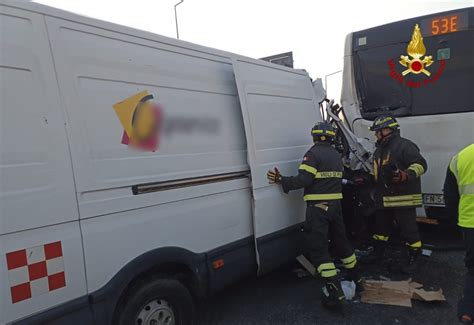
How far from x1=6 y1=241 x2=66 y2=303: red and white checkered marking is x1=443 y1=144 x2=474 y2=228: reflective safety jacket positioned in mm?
2809

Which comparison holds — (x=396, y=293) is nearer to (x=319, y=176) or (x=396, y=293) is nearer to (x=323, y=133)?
(x=319, y=176)

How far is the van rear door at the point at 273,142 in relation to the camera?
3424 millimetres

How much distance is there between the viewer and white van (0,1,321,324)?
6.60ft

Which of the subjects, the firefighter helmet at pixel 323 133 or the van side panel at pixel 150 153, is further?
the firefighter helmet at pixel 323 133

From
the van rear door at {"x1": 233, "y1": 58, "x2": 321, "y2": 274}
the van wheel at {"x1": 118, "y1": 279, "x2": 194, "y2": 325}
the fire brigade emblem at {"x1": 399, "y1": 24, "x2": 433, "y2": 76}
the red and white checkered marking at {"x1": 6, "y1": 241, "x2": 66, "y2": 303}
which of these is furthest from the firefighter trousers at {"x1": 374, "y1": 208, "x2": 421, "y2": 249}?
the red and white checkered marking at {"x1": 6, "y1": 241, "x2": 66, "y2": 303}

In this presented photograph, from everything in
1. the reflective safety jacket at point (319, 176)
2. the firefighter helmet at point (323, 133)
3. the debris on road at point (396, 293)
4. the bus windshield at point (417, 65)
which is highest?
the bus windshield at point (417, 65)

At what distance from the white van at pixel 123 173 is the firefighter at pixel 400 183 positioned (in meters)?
1.51

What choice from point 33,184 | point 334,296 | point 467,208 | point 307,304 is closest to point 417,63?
point 467,208

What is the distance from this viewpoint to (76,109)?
7.38 ft

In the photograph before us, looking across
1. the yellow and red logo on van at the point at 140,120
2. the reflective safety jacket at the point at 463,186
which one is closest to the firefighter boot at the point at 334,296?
the reflective safety jacket at the point at 463,186

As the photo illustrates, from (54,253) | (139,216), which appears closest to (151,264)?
(139,216)

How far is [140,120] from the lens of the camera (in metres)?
2.60

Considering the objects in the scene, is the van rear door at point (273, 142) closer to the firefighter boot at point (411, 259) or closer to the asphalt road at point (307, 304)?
the asphalt road at point (307, 304)

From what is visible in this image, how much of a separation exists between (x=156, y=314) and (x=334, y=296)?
1.68 meters
